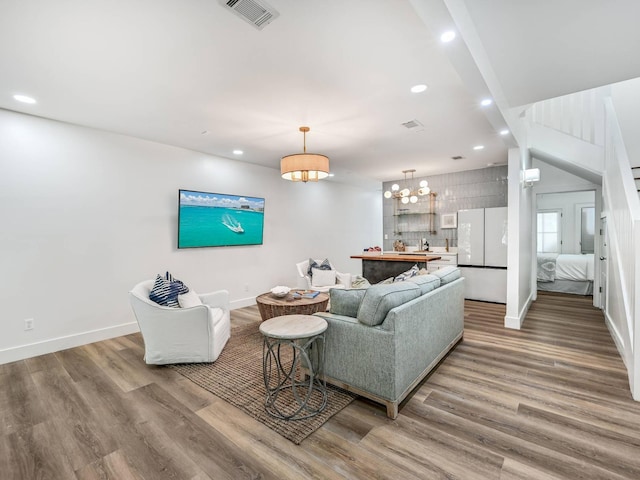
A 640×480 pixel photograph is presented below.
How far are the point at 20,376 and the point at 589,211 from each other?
40.4 ft

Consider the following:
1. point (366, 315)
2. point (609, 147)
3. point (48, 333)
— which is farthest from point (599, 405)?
point (48, 333)

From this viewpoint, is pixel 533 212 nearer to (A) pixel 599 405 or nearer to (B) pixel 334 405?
(A) pixel 599 405

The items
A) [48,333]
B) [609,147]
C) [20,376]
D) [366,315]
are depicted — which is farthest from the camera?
[609,147]

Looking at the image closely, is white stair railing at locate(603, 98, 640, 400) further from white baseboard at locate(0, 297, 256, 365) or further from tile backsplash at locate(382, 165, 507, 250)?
white baseboard at locate(0, 297, 256, 365)

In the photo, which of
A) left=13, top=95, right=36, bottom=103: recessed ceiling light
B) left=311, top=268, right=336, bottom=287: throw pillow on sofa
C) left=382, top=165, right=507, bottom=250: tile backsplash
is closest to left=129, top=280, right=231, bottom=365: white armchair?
left=13, top=95, right=36, bottom=103: recessed ceiling light

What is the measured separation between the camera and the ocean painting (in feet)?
15.3

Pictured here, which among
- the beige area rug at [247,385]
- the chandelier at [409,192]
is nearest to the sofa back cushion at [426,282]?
the beige area rug at [247,385]

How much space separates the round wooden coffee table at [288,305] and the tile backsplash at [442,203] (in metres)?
4.21

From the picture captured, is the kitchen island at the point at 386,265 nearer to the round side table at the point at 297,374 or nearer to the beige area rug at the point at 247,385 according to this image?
the beige area rug at the point at 247,385

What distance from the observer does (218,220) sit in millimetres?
5062

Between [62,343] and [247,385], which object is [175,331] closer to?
[247,385]

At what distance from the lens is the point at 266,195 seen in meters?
5.99

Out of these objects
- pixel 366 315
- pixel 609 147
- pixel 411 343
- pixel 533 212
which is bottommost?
pixel 411 343

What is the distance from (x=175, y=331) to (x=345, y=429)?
1.93m
